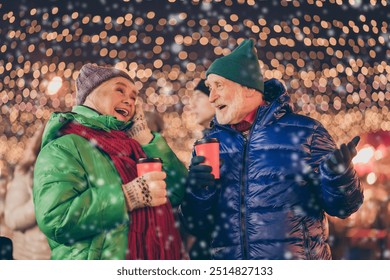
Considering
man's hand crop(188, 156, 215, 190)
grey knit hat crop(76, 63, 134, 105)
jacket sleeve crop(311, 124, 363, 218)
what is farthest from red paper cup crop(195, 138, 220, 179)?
grey knit hat crop(76, 63, 134, 105)

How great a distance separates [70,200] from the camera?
6.88ft

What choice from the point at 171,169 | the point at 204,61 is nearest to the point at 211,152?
the point at 171,169

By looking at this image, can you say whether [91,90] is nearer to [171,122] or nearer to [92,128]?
[92,128]

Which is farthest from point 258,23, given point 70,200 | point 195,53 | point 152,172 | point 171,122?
point 70,200

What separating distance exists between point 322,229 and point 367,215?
0.54m

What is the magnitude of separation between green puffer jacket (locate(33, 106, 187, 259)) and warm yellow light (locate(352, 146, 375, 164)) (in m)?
1.18

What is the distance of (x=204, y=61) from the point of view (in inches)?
108

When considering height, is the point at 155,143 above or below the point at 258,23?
below

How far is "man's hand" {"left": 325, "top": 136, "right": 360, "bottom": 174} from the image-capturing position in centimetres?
206

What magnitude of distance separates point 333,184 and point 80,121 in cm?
95

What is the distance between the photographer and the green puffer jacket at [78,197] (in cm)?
209

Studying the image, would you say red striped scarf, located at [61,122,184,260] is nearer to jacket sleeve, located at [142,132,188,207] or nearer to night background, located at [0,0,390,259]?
jacket sleeve, located at [142,132,188,207]

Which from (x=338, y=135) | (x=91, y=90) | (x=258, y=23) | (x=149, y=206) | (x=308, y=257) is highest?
(x=258, y=23)

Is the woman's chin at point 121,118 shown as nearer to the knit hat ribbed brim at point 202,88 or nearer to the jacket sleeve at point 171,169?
the jacket sleeve at point 171,169
